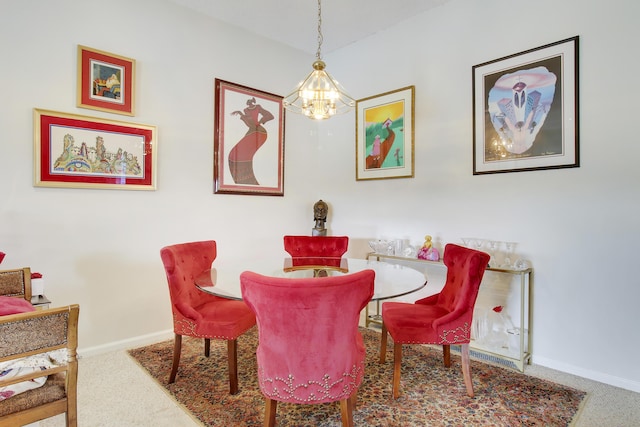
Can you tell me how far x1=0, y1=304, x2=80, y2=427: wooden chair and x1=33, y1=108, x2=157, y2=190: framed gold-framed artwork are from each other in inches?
68.1

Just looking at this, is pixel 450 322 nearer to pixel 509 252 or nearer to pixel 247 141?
pixel 509 252

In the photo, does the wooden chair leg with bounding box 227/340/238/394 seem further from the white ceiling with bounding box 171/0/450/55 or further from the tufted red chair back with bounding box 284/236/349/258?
the white ceiling with bounding box 171/0/450/55

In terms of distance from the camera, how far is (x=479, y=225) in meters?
3.05

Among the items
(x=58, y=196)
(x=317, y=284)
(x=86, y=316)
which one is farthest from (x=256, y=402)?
(x=58, y=196)

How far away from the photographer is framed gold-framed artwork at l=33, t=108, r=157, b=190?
8.51ft

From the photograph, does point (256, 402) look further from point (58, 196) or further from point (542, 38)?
point (542, 38)

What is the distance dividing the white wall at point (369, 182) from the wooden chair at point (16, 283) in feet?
1.73

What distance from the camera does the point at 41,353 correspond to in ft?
4.35

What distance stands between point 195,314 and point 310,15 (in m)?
2.97

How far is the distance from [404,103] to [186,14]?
2.29 meters

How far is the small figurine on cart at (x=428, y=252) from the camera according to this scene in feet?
10.1

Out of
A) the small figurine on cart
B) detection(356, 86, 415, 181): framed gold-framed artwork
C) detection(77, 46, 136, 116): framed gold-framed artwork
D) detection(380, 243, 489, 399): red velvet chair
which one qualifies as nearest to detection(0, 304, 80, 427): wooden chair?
detection(380, 243, 489, 399): red velvet chair

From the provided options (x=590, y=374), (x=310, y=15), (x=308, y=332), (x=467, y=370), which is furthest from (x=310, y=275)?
(x=310, y=15)

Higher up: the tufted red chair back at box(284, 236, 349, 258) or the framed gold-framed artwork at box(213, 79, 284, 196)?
the framed gold-framed artwork at box(213, 79, 284, 196)
